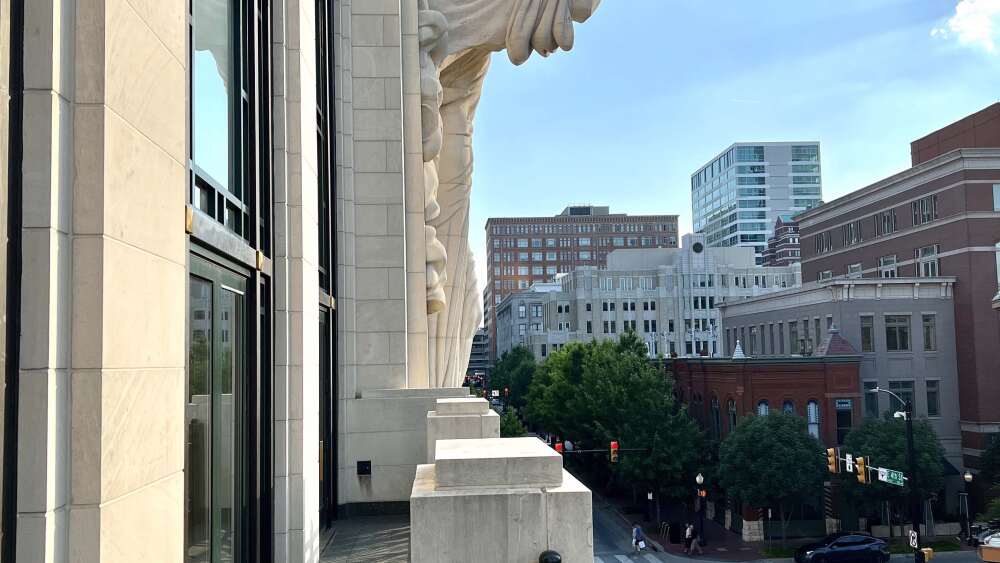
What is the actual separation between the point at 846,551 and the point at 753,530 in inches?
290

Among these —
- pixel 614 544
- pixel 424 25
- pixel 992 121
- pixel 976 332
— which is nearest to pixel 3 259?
pixel 424 25

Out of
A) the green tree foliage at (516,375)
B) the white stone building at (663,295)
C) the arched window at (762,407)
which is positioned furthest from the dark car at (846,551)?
the white stone building at (663,295)

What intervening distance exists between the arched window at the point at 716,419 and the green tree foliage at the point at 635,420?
2.30m

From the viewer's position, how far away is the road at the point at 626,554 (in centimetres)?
3628

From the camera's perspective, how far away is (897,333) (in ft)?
151

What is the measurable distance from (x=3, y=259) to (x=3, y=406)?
1.84 ft

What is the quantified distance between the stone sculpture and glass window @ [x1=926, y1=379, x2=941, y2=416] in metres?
37.5

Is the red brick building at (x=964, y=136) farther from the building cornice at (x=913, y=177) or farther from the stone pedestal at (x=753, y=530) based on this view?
the stone pedestal at (x=753, y=530)

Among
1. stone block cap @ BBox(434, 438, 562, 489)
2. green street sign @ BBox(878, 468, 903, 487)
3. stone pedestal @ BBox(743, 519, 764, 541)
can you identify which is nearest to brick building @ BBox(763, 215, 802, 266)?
stone pedestal @ BBox(743, 519, 764, 541)

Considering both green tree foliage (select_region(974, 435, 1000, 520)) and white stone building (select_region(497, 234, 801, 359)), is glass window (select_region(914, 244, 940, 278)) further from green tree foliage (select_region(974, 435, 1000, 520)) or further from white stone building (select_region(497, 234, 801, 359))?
white stone building (select_region(497, 234, 801, 359))

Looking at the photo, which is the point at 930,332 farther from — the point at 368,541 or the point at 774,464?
the point at 368,541

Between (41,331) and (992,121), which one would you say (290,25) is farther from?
(992,121)

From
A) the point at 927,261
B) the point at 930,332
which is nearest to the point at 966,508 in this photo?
the point at 930,332

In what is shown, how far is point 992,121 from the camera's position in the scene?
5359 centimetres
